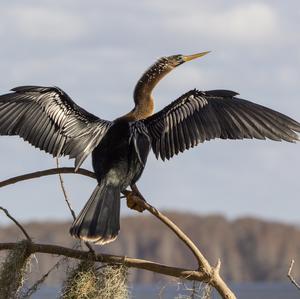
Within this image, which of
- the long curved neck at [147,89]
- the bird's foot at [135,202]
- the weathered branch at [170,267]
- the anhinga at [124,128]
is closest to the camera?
the weathered branch at [170,267]

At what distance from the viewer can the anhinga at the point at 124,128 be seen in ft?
17.5

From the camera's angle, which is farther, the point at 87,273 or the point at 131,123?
the point at 131,123

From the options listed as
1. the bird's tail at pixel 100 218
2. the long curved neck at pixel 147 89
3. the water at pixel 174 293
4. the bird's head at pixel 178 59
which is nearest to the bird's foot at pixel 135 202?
the bird's tail at pixel 100 218

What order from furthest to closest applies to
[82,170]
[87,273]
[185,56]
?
[185,56] → [82,170] → [87,273]

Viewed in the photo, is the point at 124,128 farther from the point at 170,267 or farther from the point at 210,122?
the point at 170,267

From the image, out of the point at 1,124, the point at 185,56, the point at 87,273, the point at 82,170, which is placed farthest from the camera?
the point at 185,56

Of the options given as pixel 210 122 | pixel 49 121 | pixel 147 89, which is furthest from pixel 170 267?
pixel 147 89

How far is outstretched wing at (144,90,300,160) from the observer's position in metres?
5.39

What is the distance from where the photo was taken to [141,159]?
526 cm

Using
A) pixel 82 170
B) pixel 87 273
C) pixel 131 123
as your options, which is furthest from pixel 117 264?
pixel 131 123

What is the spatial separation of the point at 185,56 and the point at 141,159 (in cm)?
168

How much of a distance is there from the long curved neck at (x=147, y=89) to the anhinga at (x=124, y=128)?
0.42 m

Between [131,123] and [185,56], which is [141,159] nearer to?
[131,123]

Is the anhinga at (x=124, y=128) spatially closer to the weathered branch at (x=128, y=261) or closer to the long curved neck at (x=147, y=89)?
the long curved neck at (x=147, y=89)
